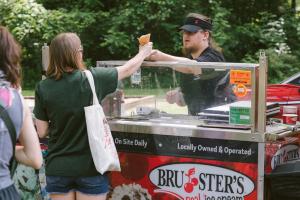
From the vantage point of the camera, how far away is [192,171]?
150 inches

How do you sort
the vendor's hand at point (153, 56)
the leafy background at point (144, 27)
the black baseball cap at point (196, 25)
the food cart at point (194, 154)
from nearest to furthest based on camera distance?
the food cart at point (194, 154), the vendor's hand at point (153, 56), the black baseball cap at point (196, 25), the leafy background at point (144, 27)

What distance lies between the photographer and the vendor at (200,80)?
12.7ft

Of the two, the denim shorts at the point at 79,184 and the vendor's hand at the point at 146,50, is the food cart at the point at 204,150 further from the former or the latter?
the denim shorts at the point at 79,184

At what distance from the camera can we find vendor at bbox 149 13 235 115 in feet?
12.7

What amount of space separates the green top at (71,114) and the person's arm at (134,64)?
0.22ft

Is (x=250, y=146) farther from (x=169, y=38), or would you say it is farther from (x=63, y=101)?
(x=169, y=38)

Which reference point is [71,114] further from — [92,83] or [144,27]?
[144,27]

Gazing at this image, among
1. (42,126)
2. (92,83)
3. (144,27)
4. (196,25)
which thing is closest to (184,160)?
(92,83)

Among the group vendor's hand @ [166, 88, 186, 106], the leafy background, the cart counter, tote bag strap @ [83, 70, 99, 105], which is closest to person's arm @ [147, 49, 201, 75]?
vendor's hand @ [166, 88, 186, 106]

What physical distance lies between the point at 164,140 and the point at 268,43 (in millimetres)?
11512

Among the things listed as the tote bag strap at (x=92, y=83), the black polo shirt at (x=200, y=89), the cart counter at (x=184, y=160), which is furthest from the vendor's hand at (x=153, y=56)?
the tote bag strap at (x=92, y=83)

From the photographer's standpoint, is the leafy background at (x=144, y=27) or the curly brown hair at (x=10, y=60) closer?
the curly brown hair at (x=10, y=60)

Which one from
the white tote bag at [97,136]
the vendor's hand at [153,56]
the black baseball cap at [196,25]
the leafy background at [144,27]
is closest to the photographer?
the white tote bag at [97,136]

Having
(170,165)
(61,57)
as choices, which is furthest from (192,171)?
(61,57)
